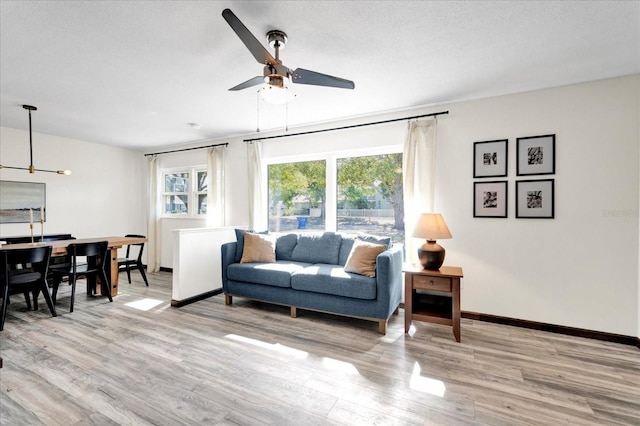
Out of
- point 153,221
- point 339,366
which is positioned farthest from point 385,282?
point 153,221

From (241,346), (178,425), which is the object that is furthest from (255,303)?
(178,425)

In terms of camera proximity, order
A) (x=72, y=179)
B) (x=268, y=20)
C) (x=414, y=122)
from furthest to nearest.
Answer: (x=72, y=179), (x=414, y=122), (x=268, y=20)

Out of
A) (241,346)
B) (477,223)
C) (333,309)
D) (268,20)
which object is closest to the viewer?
(268,20)

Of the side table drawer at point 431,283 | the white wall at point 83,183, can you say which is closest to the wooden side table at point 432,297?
the side table drawer at point 431,283

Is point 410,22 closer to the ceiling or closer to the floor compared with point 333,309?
closer to the ceiling

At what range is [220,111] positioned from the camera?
3822mm

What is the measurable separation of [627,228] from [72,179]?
779 cm

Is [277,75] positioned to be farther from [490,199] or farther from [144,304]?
[144,304]

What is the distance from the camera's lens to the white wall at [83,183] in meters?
4.64

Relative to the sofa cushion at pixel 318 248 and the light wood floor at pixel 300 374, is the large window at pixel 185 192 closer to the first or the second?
the sofa cushion at pixel 318 248

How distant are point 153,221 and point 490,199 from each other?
5900 mm

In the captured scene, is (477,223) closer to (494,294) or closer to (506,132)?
(494,294)

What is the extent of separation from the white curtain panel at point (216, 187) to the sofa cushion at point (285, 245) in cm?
151

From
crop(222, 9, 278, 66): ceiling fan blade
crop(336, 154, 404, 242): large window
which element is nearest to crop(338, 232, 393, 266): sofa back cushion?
crop(336, 154, 404, 242): large window
